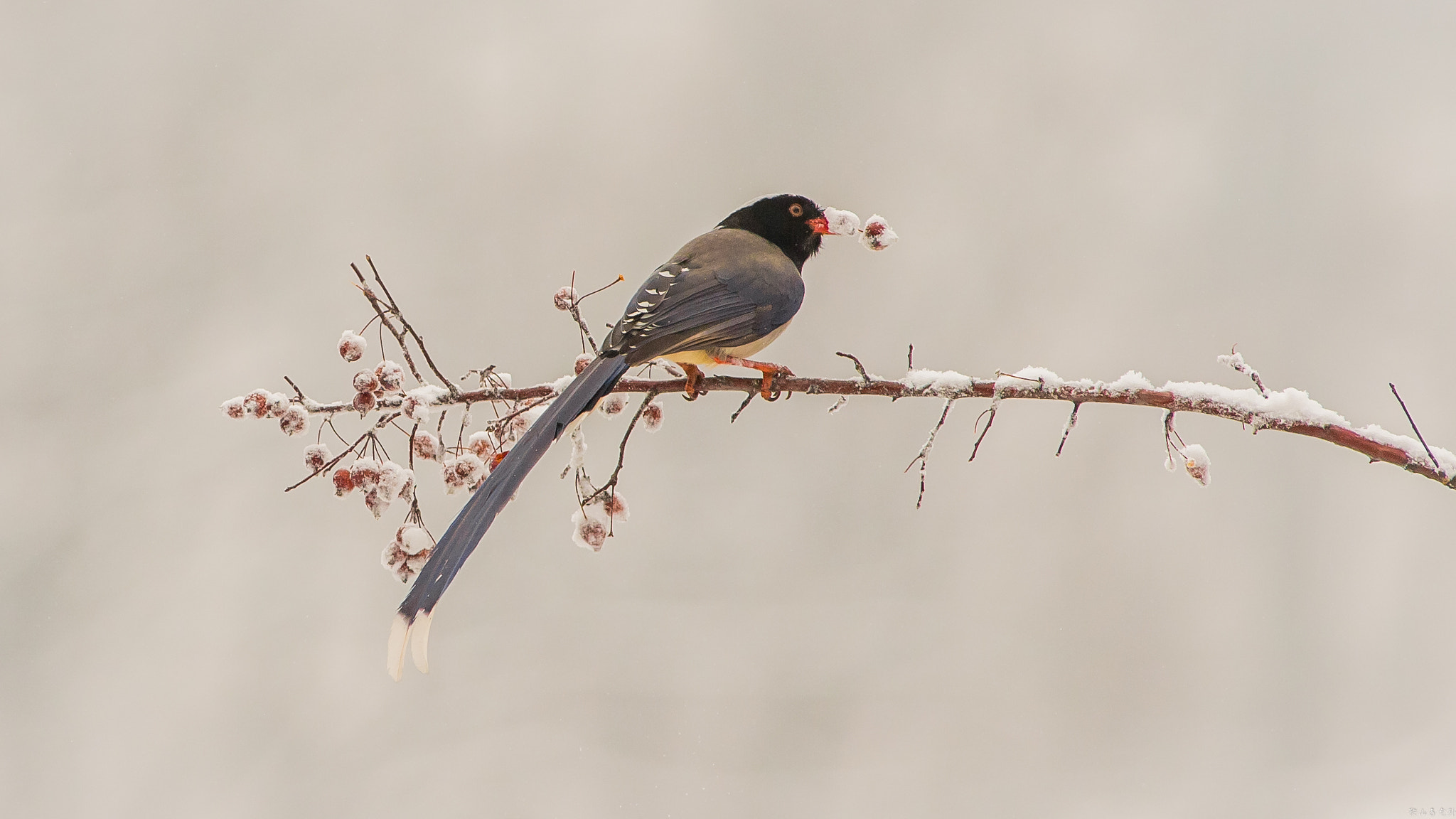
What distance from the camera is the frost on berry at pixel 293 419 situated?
1.19 metres

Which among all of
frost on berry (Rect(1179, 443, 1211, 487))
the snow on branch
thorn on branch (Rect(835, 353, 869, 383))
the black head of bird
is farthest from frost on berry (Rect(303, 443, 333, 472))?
frost on berry (Rect(1179, 443, 1211, 487))

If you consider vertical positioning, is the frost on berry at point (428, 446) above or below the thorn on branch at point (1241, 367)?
below

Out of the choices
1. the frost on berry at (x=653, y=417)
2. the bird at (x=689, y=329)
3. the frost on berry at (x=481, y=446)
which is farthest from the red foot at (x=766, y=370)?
the frost on berry at (x=481, y=446)

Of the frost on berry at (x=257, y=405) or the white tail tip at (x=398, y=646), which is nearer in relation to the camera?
the white tail tip at (x=398, y=646)

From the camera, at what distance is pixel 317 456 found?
1.25 meters

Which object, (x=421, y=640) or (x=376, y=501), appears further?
(x=376, y=501)

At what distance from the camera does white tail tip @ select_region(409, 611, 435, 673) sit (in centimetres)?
96

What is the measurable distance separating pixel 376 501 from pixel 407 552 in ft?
0.27

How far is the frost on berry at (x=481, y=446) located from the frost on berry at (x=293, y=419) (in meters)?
0.23

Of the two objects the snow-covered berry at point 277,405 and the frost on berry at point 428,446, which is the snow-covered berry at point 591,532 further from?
the snow-covered berry at point 277,405

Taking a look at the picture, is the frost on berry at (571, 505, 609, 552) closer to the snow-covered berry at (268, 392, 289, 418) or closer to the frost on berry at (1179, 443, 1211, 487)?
the snow-covered berry at (268, 392, 289, 418)

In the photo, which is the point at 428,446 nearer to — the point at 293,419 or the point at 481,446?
the point at 481,446

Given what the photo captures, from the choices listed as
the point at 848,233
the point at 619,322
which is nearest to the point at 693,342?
the point at 619,322

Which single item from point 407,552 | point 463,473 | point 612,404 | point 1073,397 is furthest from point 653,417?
point 1073,397
